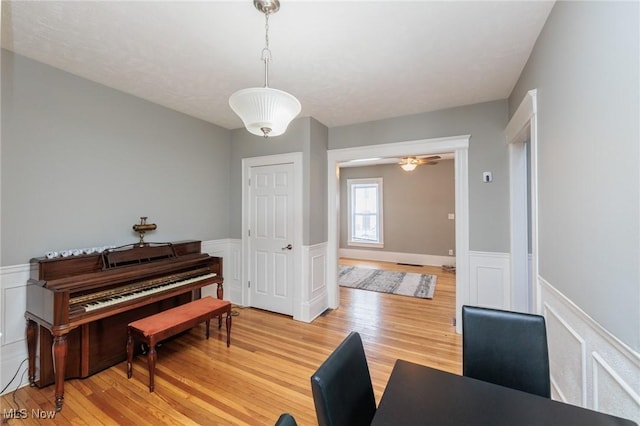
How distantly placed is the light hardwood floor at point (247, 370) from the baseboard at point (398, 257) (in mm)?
2872

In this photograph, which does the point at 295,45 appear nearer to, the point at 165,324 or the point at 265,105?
the point at 265,105

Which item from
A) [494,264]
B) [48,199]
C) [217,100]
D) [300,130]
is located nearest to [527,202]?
[494,264]

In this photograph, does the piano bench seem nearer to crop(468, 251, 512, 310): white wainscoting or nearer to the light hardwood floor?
the light hardwood floor

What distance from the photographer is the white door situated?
344 cm

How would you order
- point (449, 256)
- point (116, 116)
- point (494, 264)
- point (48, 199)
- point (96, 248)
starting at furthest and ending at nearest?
point (449, 256) → point (494, 264) → point (116, 116) → point (96, 248) → point (48, 199)

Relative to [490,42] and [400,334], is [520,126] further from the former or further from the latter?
[400,334]

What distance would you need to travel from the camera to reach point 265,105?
1.43m

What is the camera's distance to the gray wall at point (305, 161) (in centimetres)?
333

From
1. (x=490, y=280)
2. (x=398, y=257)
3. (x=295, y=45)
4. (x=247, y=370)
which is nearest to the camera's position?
(x=295, y=45)

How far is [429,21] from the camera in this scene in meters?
1.67

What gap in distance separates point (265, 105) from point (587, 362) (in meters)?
2.09

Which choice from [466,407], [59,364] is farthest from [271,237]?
[466,407]

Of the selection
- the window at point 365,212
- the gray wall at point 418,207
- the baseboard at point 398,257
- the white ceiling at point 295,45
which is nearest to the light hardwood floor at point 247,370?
the white ceiling at point 295,45

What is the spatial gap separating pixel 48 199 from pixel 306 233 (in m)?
2.47
